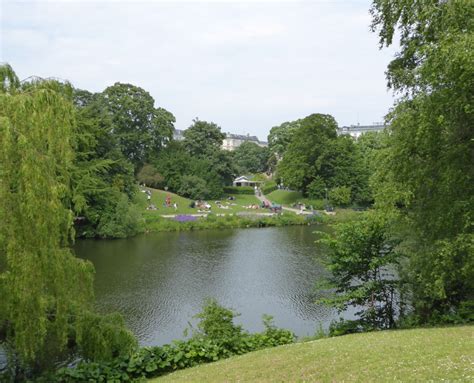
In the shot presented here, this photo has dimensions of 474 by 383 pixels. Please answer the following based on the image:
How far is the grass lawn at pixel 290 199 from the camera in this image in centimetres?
5195

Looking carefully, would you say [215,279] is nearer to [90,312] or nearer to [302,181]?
[90,312]

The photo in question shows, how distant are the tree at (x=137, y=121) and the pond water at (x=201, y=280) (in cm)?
2238

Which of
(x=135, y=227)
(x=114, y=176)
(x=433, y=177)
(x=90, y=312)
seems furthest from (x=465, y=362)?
(x=114, y=176)

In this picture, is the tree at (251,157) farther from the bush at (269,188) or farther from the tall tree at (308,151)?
the tall tree at (308,151)

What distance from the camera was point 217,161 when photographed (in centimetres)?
5853

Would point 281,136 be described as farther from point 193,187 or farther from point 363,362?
point 363,362

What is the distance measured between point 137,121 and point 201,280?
3793 centimetres

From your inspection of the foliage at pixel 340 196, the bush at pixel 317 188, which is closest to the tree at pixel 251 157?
the bush at pixel 317 188

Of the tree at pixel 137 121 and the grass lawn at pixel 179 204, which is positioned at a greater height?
the tree at pixel 137 121

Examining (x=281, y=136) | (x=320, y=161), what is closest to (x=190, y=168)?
(x=320, y=161)

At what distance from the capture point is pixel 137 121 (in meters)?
55.5

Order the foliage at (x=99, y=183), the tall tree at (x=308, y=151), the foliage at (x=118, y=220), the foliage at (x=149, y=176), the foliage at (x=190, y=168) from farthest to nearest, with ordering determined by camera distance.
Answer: the foliage at (x=190, y=168) → the foliage at (x=149, y=176) → the tall tree at (x=308, y=151) → the foliage at (x=118, y=220) → the foliage at (x=99, y=183)

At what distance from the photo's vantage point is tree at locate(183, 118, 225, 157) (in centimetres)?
6181

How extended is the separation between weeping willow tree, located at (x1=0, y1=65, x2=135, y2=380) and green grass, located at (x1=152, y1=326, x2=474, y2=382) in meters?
3.19
